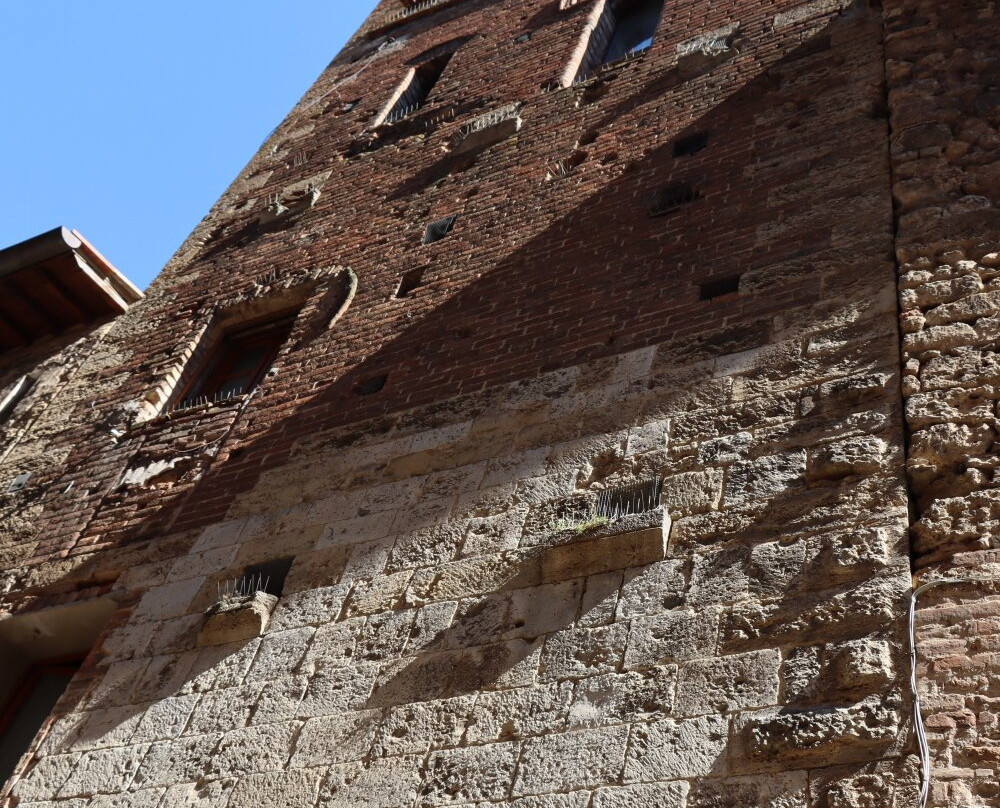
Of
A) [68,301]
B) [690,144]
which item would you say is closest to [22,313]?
[68,301]

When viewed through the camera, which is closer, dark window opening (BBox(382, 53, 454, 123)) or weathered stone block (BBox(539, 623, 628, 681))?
weathered stone block (BBox(539, 623, 628, 681))

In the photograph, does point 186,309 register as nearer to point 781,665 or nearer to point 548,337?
point 548,337

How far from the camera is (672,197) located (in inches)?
277

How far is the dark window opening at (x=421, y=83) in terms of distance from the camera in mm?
11414

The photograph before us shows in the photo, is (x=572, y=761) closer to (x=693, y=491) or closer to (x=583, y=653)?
(x=583, y=653)

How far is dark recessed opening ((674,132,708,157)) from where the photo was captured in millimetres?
7398

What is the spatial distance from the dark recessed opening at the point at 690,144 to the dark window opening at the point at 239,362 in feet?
9.26

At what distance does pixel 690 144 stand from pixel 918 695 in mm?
4462

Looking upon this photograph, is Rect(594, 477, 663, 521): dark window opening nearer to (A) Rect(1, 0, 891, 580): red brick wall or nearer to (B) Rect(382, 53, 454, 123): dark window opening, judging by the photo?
(A) Rect(1, 0, 891, 580): red brick wall

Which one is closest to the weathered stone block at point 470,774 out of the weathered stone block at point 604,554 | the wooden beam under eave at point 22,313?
the weathered stone block at point 604,554

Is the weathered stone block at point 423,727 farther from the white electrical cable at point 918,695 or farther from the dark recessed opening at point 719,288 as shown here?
the dark recessed opening at point 719,288

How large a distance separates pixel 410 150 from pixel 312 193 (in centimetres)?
85

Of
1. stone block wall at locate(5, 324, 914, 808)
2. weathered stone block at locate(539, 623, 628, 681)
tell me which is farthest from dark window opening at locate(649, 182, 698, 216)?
weathered stone block at locate(539, 623, 628, 681)

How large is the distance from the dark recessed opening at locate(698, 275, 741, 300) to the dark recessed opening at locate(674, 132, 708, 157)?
1.55 metres
